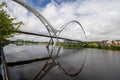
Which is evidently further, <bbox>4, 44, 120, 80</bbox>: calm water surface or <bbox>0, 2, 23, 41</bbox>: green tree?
<bbox>0, 2, 23, 41</bbox>: green tree

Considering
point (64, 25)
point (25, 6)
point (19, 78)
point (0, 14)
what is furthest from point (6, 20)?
point (64, 25)

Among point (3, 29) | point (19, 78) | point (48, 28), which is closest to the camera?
point (19, 78)

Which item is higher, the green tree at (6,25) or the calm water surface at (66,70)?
the green tree at (6,25)

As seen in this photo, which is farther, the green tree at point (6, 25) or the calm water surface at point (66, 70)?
the green tree at point (6, 25)

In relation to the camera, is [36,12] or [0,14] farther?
[36,12]

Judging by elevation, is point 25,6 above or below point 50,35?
above

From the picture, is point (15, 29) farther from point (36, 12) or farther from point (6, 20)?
point (36, 12)

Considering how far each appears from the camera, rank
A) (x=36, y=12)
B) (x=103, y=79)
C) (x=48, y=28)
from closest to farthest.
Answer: (x=103, y=79) < (x=36, y=12) < (x=48, y=28)

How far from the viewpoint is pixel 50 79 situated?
52.5 ft

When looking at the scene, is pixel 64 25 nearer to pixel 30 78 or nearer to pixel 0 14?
pixel 0 14

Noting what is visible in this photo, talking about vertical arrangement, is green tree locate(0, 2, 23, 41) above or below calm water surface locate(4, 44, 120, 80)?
above

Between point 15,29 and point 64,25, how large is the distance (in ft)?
176

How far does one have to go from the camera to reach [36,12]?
63.6m

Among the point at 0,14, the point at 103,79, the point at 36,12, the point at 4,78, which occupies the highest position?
the point at 36,12
